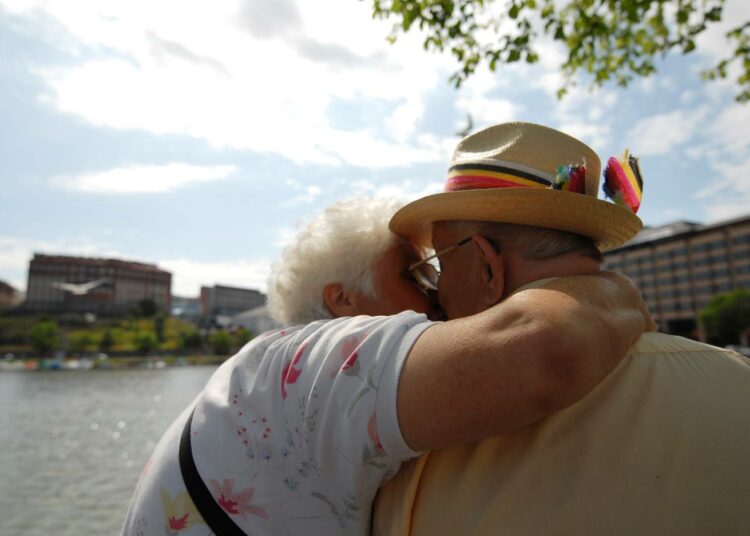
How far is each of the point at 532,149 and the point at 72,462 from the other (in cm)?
1730

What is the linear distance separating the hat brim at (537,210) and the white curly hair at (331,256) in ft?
1.13

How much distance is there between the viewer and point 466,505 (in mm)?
1223

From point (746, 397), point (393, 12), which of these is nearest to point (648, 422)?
point (746, 397)

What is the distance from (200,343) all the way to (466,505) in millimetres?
116417

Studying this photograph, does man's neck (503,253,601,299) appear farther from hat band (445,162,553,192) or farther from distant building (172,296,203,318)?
distant building (172,296,203,318)

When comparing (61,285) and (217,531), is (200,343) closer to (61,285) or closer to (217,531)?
(61,285)

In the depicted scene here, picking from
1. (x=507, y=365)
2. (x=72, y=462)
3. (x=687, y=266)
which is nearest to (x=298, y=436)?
(x=507, y=365)

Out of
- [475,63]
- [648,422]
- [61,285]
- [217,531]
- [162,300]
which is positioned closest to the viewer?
[648,422]

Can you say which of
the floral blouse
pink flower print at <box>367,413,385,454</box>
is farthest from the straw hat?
pink flower print at <box>367,413,385,454</box>

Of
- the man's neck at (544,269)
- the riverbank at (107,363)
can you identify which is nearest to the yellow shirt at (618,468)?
the man's neck at (544,269)

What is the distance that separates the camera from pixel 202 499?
1403mm

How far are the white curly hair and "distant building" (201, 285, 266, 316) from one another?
153 metres

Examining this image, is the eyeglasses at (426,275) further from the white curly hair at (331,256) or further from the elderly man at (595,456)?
the elderly man at (595,456)

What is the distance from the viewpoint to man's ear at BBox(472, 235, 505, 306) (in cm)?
154
